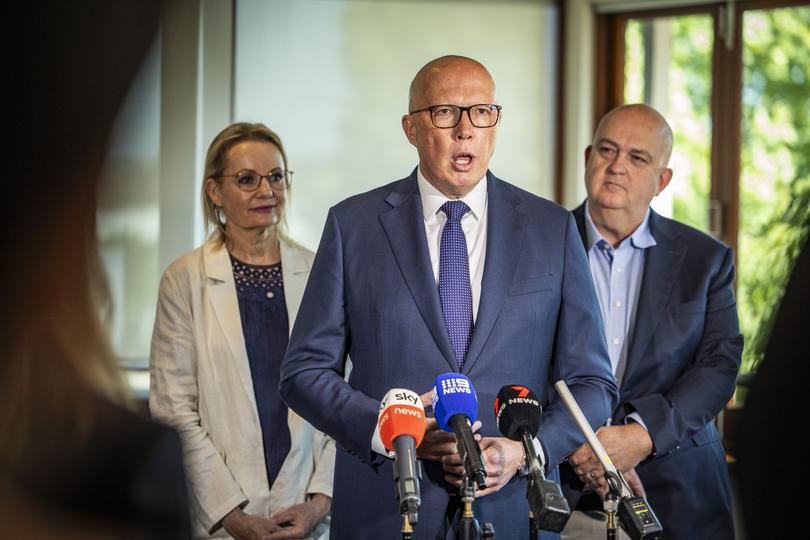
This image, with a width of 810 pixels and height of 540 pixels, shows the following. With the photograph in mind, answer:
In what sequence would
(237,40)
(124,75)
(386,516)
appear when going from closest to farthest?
1. (124,75)
2. (386,516)
3. (237,40)

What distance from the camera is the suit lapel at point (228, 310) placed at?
3129mm

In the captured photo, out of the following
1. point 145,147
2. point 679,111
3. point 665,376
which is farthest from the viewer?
point 679,111

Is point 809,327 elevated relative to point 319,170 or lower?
lower

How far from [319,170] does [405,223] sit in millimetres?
2532

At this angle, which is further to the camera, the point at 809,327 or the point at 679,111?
the point at 679,111

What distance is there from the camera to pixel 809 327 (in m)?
0.86

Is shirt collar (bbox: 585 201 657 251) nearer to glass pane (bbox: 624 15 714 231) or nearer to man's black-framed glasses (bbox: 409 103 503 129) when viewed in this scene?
man's black-framed glasses (bbox: 409 103 503 129)

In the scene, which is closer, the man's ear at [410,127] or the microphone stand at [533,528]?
the microphone stand at [533,528]

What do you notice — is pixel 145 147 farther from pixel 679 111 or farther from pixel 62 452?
pixel 62 452

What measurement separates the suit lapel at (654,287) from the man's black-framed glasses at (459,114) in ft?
2.86

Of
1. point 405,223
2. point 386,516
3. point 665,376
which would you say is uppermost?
point 405,223

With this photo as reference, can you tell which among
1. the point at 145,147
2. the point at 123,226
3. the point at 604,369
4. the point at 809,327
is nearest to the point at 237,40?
the point at 145,147

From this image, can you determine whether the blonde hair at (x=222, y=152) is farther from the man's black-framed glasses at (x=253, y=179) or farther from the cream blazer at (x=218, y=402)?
the cream blazer at (x=218, y=402)

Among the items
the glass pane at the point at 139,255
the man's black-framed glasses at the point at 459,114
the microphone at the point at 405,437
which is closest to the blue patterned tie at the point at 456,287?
the man's black-framed glasses at the point at 459,114
